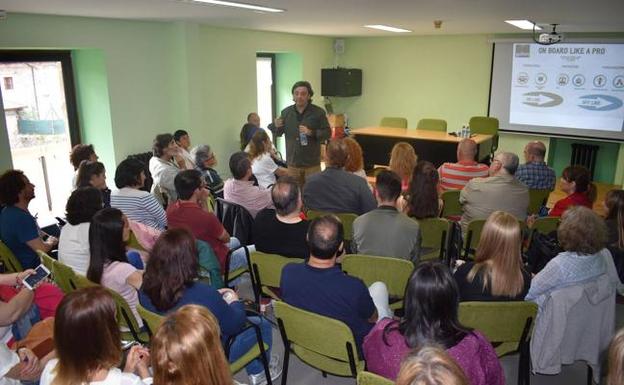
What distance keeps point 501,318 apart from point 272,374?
4.84 ft

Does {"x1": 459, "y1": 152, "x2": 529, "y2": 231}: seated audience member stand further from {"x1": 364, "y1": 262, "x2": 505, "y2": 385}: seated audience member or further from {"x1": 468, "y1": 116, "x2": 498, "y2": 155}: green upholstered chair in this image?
{"x1": 468, "y1": 116, "x2": 498, "y2": 155}: green upholstered chair

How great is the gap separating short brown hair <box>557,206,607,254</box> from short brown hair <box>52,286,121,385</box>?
2462mm

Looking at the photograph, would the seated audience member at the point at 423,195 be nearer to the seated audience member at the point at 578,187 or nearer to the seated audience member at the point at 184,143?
the seated audience member at the point at 578,187

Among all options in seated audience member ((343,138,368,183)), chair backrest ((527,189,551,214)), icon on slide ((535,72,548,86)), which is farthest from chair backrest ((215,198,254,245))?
A: icon on slide ((535,72,548,86))

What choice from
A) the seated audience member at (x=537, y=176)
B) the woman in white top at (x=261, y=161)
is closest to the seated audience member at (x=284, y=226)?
the woman in white top at (x=261, y=161)

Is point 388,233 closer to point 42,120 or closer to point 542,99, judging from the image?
point 42,120

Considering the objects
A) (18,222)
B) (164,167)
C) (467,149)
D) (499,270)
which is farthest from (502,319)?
(164,167)

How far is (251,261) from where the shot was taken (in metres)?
3.21

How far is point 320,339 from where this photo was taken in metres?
2.35

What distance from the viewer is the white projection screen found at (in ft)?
27.8

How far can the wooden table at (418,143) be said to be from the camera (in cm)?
779

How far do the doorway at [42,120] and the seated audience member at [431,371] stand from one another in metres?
5.73

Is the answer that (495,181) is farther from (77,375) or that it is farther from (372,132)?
(372,132)

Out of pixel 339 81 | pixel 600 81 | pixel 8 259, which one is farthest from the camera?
pixel 339 81
